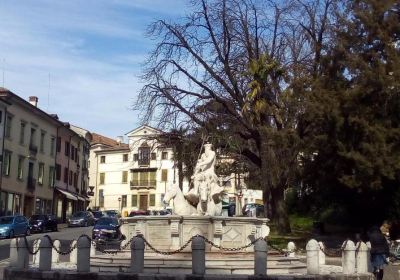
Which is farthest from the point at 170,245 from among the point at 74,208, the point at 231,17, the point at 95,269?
the point at 74,208

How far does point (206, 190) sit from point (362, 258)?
17.5ft

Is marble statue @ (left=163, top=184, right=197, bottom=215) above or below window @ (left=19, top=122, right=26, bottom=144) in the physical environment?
below

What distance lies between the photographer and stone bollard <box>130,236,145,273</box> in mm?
15328

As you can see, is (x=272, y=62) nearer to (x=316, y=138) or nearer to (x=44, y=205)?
(x=316, y=138)

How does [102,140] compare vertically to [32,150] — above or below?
above

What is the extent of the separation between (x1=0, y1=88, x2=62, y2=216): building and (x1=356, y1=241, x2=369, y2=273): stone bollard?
125ft

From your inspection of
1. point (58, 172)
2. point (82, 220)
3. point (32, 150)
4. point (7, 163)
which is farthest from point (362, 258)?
point (58, 172)

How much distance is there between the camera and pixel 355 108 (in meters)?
27.7

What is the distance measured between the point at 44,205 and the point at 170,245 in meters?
45.4

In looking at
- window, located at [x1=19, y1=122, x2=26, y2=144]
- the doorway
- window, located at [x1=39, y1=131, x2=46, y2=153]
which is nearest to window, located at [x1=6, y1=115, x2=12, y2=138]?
window, located at [x1=19, y1=122, x2=26, y2=144]

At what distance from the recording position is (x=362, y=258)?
17.9m

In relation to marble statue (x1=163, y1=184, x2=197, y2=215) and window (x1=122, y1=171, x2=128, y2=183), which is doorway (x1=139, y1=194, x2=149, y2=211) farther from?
marble statue (x1=163, y1=184, x2=197, y2=215)

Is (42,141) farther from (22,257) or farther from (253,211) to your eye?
(22,257)

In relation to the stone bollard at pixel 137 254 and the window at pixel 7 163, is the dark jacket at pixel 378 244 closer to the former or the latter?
the stone bollard at pixel 137 254
